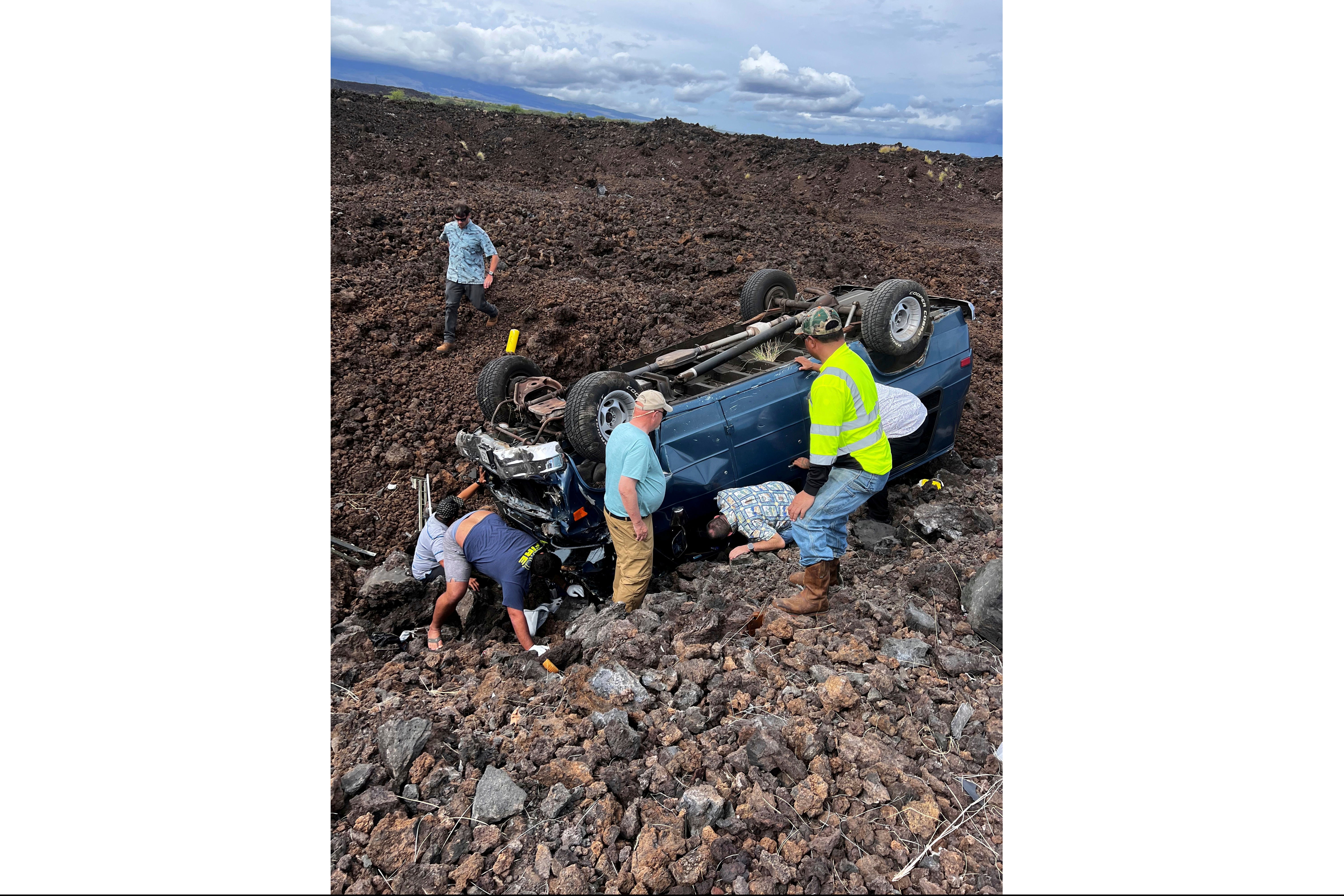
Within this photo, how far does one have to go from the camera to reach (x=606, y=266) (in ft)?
37.3

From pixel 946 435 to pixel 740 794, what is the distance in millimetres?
4381

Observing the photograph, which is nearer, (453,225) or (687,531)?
(687,531)

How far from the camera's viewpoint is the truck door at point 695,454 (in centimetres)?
471

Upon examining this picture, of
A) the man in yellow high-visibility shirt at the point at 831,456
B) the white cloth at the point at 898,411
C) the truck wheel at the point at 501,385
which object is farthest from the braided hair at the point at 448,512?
the white cloth at the point at 898,411

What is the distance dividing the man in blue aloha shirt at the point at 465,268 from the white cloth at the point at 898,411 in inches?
196

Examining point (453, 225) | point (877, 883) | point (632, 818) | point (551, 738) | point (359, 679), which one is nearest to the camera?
point (877, 883)

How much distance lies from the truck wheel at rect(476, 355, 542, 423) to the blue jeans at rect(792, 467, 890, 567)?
2392 millimetres

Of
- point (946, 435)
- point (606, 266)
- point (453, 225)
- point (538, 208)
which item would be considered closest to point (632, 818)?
point (946, 435)

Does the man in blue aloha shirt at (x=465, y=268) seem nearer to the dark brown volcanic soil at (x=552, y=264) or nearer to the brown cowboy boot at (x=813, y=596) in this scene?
the dark brown volcanic soil at (x=552, y=264)

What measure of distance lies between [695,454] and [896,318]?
1.91 m

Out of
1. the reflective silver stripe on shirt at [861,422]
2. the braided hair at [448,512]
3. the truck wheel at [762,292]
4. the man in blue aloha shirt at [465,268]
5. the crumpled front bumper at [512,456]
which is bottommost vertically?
the braided hair at [448,512]

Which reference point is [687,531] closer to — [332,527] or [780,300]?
[780,300]

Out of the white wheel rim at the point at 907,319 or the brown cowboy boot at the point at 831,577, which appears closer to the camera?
the brown cowboy boot at the point at 831,577

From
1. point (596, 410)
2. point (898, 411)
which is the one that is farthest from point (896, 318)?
point (596, 410)
